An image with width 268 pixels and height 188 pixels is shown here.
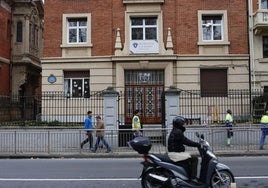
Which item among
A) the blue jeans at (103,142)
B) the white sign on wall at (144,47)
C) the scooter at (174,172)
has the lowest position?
the blue jeans at (103,142)

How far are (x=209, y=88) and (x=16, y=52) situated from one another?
59.1 feet

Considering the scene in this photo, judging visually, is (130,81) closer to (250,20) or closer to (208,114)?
(208,114)

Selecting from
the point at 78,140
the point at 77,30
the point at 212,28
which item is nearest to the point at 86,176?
the point at 78,140

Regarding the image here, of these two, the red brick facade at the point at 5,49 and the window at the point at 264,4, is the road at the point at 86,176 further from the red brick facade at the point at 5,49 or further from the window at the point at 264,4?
the red brick facade at the point at 5,49

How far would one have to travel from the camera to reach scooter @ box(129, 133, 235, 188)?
777 cm

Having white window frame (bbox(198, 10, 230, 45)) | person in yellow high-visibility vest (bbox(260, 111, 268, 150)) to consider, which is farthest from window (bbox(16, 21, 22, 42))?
person in yellow high-visibility vest (bbox(260, 111, 268, 150))

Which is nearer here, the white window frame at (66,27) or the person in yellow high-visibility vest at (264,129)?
the person in yellow high-visibility vest at (264,129)

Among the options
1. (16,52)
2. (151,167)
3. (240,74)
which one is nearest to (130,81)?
(240,74)

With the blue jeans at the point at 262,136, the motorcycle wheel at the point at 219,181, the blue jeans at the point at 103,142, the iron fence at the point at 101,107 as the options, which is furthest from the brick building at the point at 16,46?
the motorcycle wheel at the point at 219,181

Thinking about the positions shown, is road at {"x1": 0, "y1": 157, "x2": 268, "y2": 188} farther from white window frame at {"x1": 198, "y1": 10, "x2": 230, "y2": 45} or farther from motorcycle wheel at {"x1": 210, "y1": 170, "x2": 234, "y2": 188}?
white window frame at {"x1": 198, "y1": 10, "x2": 230, "y2": 45}

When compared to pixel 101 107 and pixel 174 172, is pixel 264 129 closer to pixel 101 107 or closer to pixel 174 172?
pixel 101 107

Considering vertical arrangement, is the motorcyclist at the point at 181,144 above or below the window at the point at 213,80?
below

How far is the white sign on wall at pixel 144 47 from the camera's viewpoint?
24.3 meters

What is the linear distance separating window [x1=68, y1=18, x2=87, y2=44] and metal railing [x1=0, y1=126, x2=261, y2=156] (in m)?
9.08
